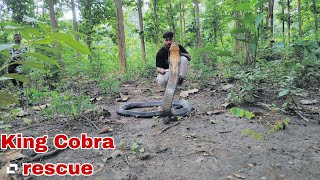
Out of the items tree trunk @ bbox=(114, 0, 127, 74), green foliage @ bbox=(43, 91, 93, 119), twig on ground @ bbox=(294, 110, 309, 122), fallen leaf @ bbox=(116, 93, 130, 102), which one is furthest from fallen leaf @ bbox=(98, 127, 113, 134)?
tree trunk @ bbox=(114, 0, 127, 74)

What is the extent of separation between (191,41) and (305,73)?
11.9 meters

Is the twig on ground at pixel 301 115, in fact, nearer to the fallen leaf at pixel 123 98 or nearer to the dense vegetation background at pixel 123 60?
the dense vegetation background at pixel 123 60

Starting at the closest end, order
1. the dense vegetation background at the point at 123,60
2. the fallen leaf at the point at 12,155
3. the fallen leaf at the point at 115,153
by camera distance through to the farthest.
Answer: the dense vegetation background at the point at 123,60
the fallen leaf at the point at 12,155
the fallen leaf at the point at 115,153

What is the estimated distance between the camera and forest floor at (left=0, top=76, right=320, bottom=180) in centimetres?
258

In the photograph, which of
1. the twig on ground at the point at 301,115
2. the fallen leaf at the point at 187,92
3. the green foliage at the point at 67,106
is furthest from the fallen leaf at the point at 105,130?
the twig on ground at the point at 301,115

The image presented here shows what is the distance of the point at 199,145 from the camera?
3.20m

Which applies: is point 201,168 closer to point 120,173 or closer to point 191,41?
point 120,173

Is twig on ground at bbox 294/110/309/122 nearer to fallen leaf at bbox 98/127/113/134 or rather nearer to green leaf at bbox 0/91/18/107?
fallen leaf at bbox 98/127/113/134

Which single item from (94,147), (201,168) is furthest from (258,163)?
(94,147)

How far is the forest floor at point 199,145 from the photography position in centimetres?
258

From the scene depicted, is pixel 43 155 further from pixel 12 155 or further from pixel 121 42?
pixel 121 42

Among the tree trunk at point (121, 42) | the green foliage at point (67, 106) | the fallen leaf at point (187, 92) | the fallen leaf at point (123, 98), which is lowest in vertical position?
the fallen leaf at point (123, 98)

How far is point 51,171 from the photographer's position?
280cm

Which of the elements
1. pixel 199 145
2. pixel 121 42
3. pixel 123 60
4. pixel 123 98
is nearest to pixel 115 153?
pixel 199 145
